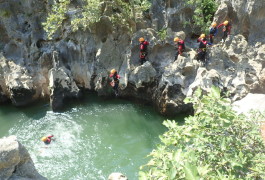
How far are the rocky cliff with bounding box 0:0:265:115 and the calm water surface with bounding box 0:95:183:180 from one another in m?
0.96

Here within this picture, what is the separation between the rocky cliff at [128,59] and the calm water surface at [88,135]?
957 millimetres

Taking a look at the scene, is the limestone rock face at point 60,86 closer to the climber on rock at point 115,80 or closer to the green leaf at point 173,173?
the climber on rock at point 115,80

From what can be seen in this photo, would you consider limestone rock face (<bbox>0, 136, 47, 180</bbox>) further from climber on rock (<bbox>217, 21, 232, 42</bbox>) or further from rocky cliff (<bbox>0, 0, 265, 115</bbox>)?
climber on rock (<bbox>217, 21, 232, 42</bbox>)

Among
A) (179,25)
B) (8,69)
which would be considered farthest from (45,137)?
(179,25)

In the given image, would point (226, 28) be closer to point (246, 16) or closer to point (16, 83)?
point (246, 16)

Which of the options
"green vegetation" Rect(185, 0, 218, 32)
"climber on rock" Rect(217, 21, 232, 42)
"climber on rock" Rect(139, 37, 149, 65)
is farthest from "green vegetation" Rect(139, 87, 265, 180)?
"green vegetation" Rect(185, 0, 218, 32)

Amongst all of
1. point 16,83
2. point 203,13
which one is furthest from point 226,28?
point 16,83

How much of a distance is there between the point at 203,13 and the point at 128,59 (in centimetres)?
621

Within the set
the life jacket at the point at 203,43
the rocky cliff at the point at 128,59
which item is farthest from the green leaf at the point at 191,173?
the life jacket at the point at 203,43

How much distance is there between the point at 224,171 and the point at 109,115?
45.2ft

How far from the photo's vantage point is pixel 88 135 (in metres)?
17.1

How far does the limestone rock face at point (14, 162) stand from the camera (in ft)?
26.4

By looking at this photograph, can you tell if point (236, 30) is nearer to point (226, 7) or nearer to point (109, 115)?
point (226, 7)

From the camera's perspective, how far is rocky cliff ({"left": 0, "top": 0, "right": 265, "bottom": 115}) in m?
17.0
